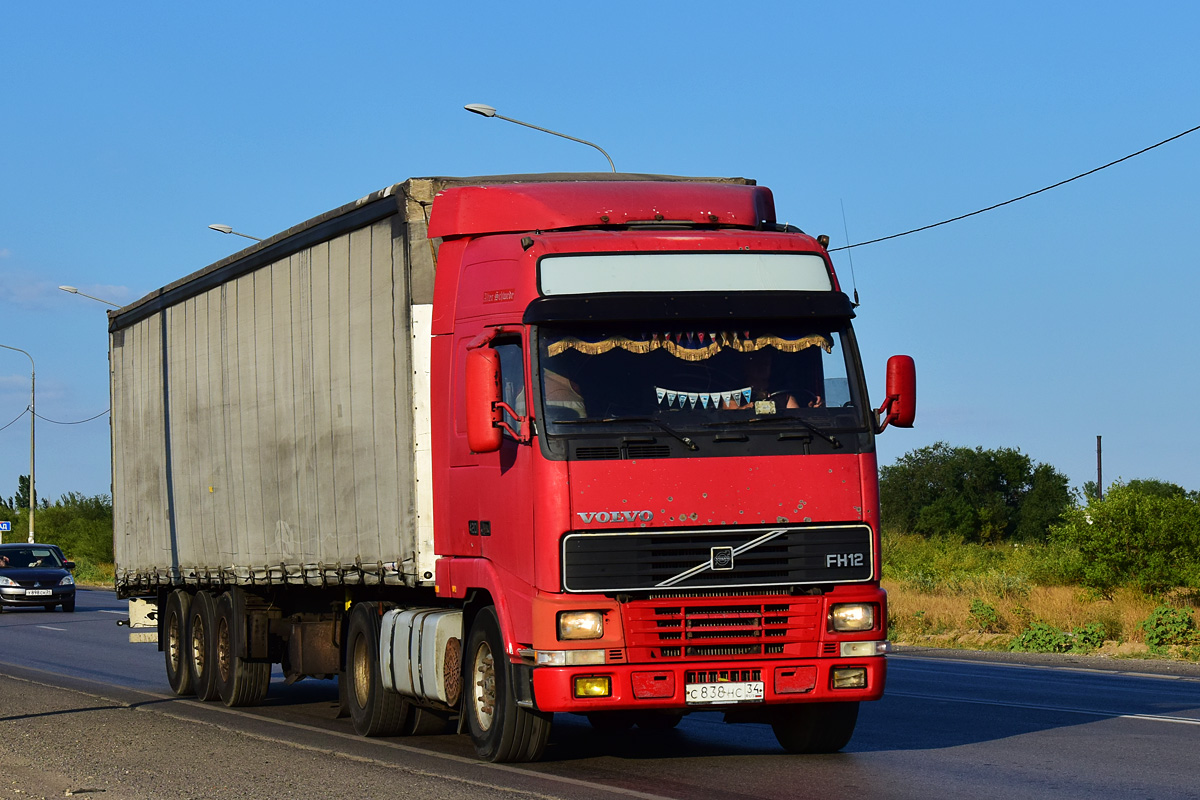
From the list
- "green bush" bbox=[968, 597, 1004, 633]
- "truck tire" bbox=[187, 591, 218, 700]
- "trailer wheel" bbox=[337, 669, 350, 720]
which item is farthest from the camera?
"green bush" bbox=[968, 597, 1004, 633]

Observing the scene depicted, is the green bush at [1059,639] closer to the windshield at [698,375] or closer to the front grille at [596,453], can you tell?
the windshield at [698,375]

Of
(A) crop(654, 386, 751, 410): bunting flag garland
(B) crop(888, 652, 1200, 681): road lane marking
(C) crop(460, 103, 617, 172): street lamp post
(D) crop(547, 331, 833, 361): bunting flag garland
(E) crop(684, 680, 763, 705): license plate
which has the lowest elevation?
(B) crop(888, 652, 1200, 681): road lane marking

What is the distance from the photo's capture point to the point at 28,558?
1560 inches

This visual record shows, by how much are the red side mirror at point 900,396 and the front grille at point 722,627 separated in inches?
49.3

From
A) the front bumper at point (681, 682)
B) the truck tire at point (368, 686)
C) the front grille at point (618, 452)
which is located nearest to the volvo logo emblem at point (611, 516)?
the front grille at point (618, 452)

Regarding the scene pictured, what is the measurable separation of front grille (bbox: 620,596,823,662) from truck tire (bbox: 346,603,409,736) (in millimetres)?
3366

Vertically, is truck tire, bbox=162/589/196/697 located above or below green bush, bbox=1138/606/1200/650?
above

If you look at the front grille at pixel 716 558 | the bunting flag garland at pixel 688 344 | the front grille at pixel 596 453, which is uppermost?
the bunting flag garland at pixel 688 344

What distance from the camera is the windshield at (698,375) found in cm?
990

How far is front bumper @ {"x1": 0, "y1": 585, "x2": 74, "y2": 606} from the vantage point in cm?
3812

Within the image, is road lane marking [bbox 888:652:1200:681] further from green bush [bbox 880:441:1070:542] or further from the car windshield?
green bush [bbox 880:441:1070:542]

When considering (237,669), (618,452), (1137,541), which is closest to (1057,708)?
(618,452)

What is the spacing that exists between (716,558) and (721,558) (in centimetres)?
3

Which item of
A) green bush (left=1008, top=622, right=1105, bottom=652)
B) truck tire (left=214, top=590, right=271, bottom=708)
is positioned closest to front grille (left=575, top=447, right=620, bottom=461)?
truck tire (left=214, top=590, right=271, bottom=708)
